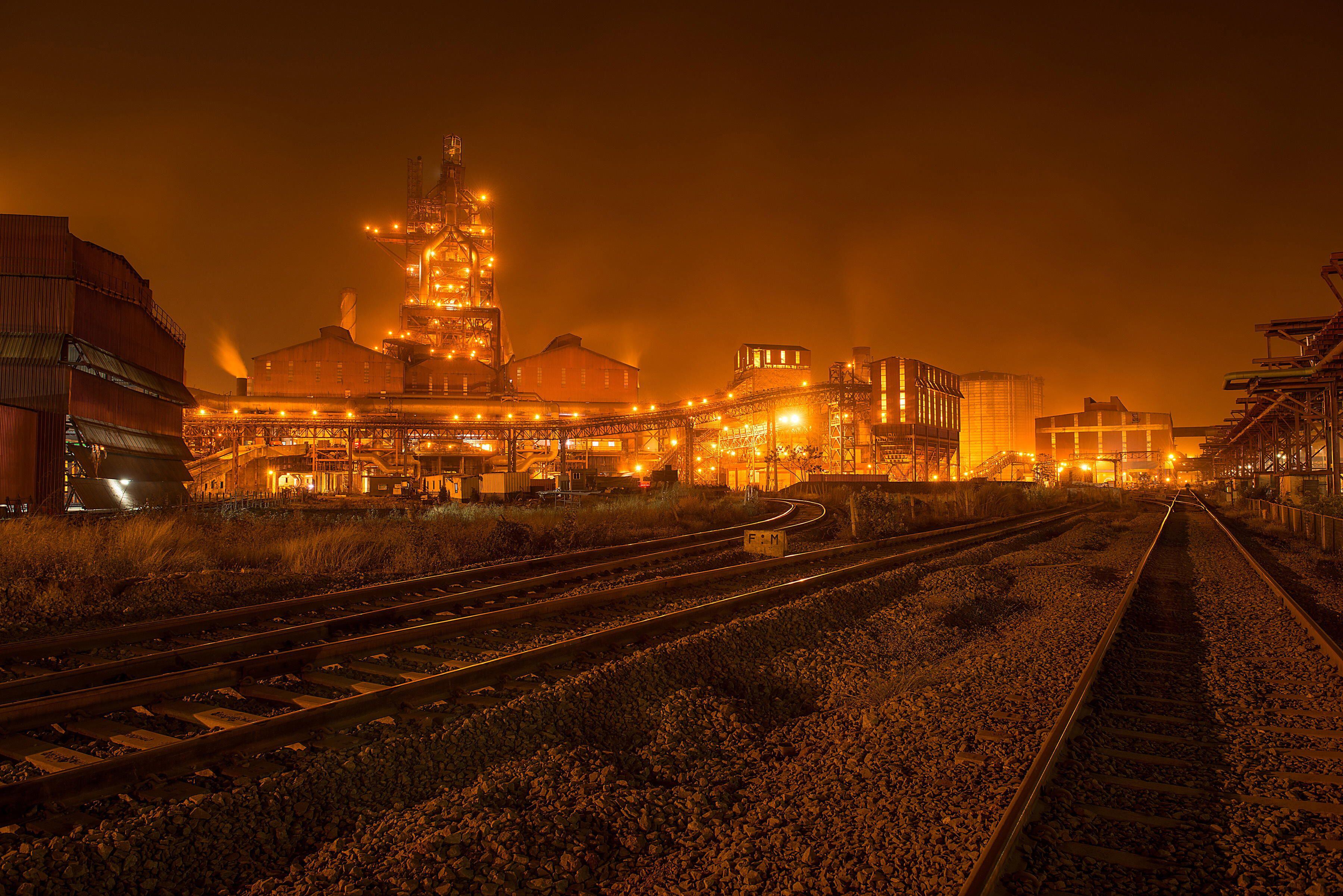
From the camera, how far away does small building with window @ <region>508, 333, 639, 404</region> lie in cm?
6675

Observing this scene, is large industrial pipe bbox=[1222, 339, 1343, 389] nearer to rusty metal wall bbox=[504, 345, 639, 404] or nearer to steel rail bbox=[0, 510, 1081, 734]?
steel rail bbox=[0, 510, 1081, 734]

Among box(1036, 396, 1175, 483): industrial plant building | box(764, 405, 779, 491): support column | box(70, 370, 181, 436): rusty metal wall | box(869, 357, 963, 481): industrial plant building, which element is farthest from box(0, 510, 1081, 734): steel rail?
box(1036, 396, 1175, 483): industrial plant building

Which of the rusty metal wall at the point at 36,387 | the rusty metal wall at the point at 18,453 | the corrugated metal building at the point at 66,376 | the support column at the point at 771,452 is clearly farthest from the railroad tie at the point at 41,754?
the support column at the point at 771,452

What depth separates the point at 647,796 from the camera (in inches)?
136

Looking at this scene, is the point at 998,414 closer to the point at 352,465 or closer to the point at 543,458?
the point at 543,458

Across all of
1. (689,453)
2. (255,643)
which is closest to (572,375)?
(689,453)

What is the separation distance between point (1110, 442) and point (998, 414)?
21.9 metres

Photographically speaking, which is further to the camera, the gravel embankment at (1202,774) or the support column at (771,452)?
the support column at (771,452)

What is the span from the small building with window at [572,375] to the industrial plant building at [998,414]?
59.0 metres

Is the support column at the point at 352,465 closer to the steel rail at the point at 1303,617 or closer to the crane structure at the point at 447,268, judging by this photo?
the crane structure at the point at 447,268

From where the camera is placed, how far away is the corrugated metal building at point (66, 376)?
18516 millimetres

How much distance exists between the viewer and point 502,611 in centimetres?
710

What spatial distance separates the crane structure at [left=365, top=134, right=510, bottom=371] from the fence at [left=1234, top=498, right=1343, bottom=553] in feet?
186

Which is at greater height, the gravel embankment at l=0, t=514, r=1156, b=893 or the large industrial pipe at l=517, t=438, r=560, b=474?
the large industrial pipe at l=517, t=438, r=560, b=474
